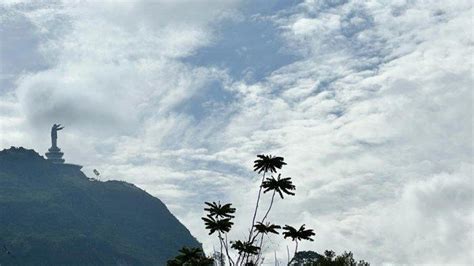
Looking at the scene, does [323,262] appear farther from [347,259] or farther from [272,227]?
[272,227]

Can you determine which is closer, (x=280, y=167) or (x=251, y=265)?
(x=251, y=265)

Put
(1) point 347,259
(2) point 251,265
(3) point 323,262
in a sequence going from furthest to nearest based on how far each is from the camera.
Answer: (1) point 347,259 → (3) point 323,262 → (2) point 251,265

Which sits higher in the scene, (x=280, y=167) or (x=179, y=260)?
(x=280, y=167)

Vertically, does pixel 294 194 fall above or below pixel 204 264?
above

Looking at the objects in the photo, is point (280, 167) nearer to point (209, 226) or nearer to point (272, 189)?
point (272, 189)

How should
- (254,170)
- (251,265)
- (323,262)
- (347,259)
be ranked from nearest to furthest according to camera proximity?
(251,265) → (254,170) → (323,262) → (347,259)

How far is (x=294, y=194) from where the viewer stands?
64.3 m

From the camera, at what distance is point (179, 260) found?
72.1m

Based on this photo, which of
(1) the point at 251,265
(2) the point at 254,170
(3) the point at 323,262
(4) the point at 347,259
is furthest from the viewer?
(4) the point at 347,259

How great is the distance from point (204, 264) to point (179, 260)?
5688mm

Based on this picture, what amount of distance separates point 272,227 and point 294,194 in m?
4.60

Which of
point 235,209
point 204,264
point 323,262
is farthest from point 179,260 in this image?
point 323,262

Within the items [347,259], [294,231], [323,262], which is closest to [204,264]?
[294,231]

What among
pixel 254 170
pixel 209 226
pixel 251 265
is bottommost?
pixel 251 265
